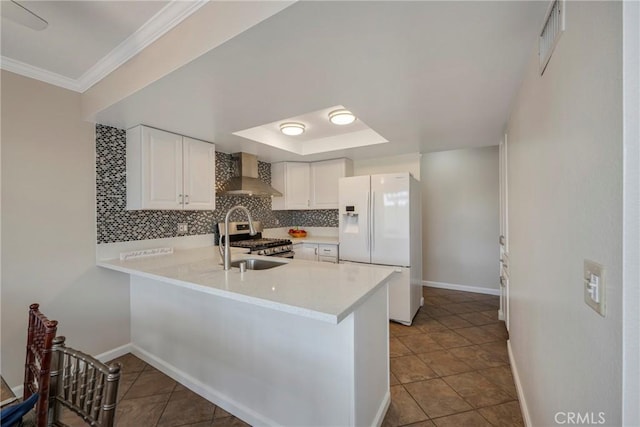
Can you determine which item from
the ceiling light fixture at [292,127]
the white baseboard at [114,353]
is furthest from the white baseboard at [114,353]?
the ceiling light fixture at [292,127]

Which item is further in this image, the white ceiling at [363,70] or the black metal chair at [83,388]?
the white ceiling at [363,70]

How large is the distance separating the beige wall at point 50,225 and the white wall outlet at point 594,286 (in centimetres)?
324

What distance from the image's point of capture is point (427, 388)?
1.97m

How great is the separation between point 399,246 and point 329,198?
147 centimetres

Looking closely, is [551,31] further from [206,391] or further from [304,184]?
[304,184]

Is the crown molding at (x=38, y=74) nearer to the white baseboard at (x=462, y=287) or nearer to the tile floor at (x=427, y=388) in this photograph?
the tile floor at (x=427, y=388)

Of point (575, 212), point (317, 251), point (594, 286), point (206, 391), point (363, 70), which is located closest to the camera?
point (594, 286)

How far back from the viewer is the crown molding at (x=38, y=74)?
1845 millimetres

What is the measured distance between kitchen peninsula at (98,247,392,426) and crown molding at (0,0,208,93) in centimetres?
150

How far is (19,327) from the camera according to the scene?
6.35 ft

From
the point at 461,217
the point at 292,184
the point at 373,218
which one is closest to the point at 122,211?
the point at 292,184

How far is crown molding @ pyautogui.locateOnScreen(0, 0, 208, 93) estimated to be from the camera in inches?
53.6

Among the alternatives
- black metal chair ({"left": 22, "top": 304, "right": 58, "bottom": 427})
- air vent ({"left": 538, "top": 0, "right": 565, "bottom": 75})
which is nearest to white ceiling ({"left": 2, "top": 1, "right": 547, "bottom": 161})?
air vent ({"left": 538, "top": 0, "right": 565, "bottom": 75})

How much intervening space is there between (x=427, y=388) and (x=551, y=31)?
2302 mm
